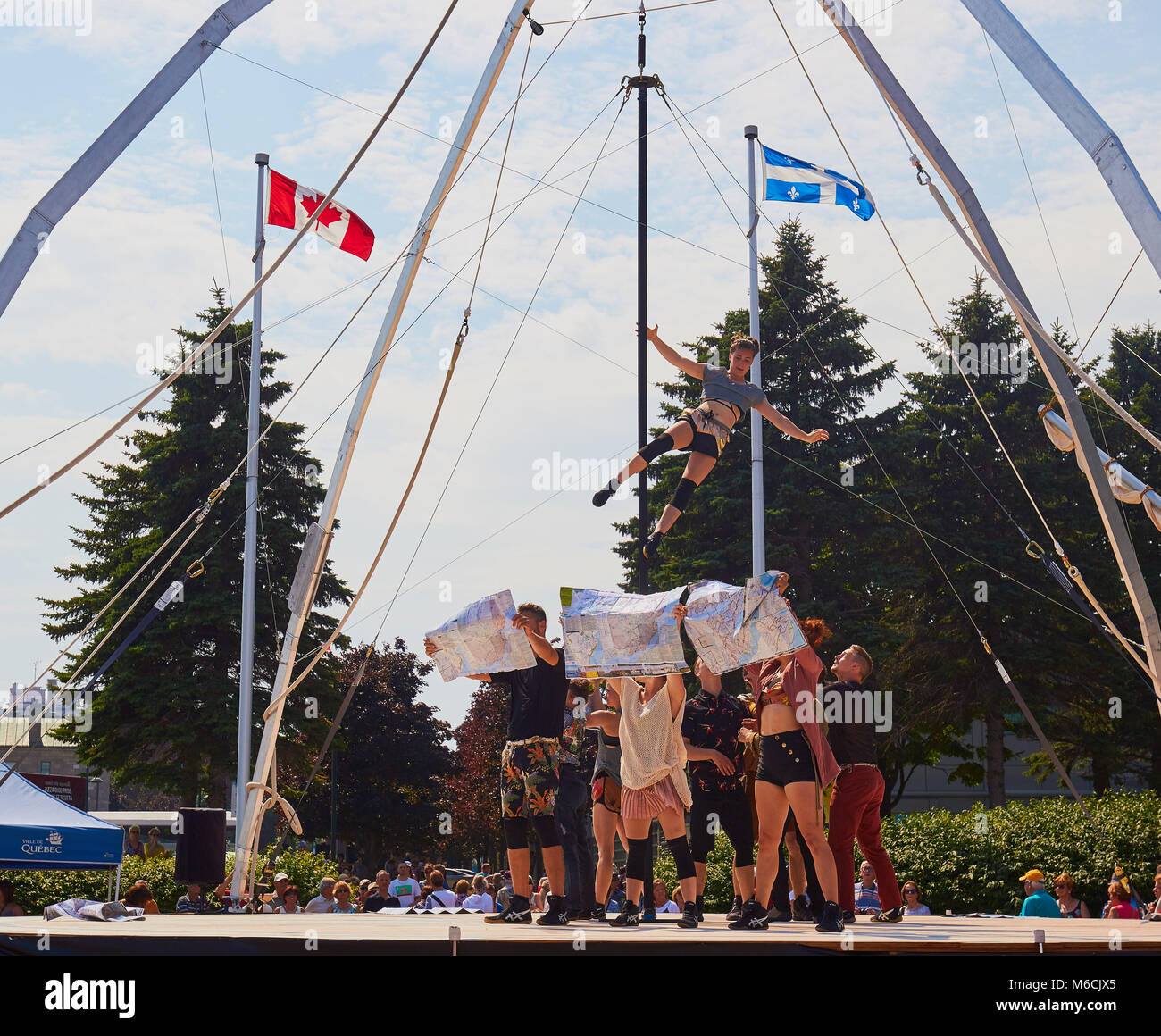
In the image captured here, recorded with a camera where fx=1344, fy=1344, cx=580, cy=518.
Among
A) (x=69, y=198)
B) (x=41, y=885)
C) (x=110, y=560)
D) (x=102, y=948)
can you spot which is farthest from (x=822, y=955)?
(x=110, y=560)

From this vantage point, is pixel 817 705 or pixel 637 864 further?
pixel 637 864

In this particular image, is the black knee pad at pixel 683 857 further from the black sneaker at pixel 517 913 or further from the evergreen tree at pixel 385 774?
the evergreen tree at pixel 385 774

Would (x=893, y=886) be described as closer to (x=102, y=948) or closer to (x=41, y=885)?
(x=102, y=948)

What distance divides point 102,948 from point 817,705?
14.5 ft

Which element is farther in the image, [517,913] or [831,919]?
[517,913]

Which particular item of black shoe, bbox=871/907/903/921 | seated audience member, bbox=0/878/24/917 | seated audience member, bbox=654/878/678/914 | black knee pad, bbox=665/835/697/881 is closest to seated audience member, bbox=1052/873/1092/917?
seated audience member, bbox=654/878/678/914

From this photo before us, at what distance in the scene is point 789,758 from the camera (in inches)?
331

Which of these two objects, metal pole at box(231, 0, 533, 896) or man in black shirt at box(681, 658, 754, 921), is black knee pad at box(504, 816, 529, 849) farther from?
metal pole at box(231, 0, 533, 896)

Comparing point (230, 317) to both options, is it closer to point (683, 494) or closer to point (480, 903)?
point (683, 494)

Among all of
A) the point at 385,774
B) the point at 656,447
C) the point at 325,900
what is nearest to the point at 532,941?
the point at 656,447

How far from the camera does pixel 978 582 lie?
33812 mm

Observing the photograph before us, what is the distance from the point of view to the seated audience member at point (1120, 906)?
46.2 ft

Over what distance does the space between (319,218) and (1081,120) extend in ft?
47.7

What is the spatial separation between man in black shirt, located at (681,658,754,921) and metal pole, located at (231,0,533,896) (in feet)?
19.1
